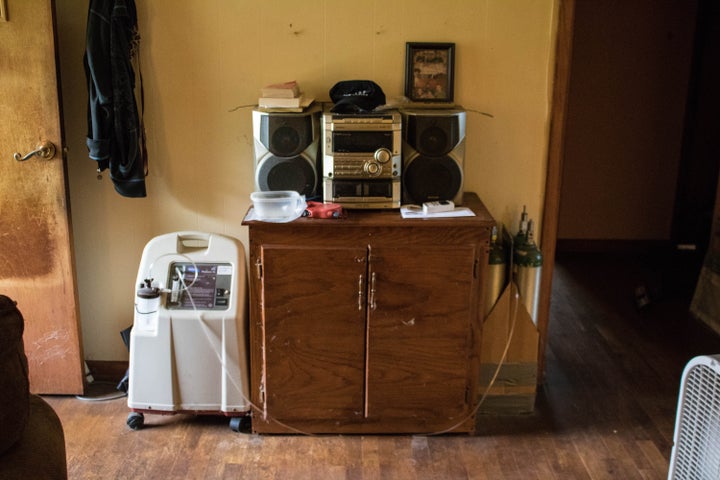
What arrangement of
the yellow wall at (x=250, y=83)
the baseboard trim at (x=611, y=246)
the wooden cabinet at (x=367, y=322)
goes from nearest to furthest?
the wooden cabinet at (x=367, y=322)
the yellow wall at (x=250, y=83)
the baseboard trim at (x=611, y=246)

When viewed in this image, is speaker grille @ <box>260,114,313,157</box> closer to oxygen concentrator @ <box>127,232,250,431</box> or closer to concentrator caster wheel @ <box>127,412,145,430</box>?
oxygen concentrator @ <box>127,232,250,431</box>

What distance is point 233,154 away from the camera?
2740 millimetres

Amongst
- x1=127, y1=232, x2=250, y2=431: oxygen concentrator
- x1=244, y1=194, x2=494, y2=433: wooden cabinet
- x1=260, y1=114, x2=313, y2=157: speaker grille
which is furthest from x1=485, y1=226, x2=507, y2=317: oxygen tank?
x1=127, y1=232, x2=250, y2=431: oxygen concentrator

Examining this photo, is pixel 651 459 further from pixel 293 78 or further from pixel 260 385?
pixel 293 78

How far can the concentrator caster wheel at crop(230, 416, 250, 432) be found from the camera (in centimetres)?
259

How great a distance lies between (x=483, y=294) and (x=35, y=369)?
1.67m

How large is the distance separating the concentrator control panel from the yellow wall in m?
0.30

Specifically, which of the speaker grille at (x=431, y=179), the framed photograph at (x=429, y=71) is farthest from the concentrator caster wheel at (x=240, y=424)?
the framed photograph at (x=429, y=71)

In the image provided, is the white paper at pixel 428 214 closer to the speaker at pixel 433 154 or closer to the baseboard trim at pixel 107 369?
the speaker at pixel 433 154

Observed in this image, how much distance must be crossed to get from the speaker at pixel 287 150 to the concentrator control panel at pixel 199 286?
334mm

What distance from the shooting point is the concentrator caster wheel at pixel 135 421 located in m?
2.59

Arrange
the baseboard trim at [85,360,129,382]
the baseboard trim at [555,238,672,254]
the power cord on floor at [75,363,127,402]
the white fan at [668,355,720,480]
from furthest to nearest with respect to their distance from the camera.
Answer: the baseboard trim at [555,238,672,254], the baseboard trim at [85,360,129,382], the power cord on floor at [75,363,127,402], the white fan at [668,355,720,480]

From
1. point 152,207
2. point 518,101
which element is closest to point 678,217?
point 518,101

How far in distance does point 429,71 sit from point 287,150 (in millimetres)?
593
